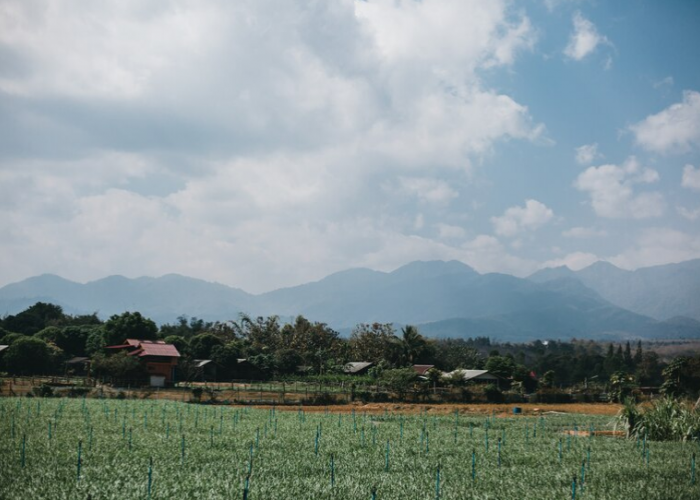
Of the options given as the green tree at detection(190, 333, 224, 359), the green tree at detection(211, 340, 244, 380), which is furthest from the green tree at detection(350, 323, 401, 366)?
the green tree at detection(190, 333, 224, 359)

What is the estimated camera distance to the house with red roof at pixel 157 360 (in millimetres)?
72312

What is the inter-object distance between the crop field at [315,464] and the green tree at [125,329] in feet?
161

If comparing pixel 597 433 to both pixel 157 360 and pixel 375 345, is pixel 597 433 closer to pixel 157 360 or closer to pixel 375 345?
pixel 157 360

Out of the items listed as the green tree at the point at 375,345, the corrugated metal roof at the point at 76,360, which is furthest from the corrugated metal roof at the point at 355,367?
the corrugated metal roof at the point at 76,360

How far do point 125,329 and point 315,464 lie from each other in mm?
67480

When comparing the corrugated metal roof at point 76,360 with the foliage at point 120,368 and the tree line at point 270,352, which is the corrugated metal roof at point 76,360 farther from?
Result: the foliage at point 120,368

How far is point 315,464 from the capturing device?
2320 cm

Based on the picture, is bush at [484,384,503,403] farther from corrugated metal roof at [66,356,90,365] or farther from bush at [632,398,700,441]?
corrugated metal roof at [66,356,90,365]

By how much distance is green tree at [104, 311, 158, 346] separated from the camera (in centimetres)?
8350

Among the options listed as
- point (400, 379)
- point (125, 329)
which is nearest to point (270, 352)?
point (125, 329)

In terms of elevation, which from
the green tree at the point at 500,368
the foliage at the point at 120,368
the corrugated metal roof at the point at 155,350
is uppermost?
the corrugated metal roof at the point at 155,350

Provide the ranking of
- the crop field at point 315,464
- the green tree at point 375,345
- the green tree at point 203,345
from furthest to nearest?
1. the green tree at point 375,345
2. the green tree at point 203,345
3. the crop field at point 315,464

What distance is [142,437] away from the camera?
96.5 ft

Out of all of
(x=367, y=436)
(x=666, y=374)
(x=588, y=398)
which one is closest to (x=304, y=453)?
(x=367, y=436)
